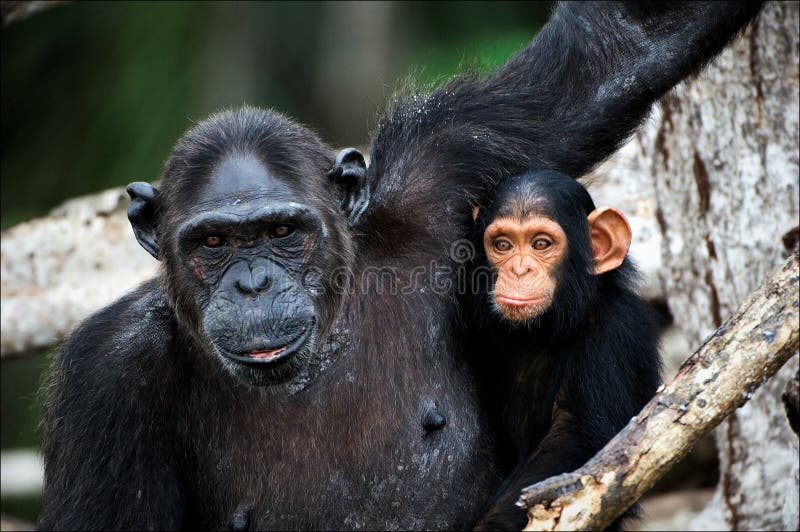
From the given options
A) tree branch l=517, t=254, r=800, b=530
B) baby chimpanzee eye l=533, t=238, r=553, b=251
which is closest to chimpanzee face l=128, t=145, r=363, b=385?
baby chimpanzee eye l=533, t=238, r=553, b=251

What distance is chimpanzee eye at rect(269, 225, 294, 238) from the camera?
5617 millimetres

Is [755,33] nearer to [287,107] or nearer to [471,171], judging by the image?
[471,171]

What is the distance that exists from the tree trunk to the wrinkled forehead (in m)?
2.97

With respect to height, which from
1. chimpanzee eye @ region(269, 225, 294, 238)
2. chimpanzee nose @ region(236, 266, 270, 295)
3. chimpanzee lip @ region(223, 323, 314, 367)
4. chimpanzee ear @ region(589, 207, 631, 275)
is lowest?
chimpanzee lip @ region(223, 323, 314, 367)

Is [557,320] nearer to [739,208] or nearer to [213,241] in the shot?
[213,241]

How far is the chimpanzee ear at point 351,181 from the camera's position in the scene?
6.05 meters

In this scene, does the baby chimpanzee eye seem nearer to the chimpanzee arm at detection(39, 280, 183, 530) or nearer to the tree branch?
the tree branch

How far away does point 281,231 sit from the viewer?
563 cm

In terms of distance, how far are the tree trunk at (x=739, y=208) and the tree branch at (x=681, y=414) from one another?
3.03 m

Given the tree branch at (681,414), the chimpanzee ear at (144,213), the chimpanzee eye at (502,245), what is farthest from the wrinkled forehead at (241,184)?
the tree branch at (681,414)

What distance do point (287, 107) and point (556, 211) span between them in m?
12.7

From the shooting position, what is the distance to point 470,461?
6.10m

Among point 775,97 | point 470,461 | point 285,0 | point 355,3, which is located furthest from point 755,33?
point 285,0

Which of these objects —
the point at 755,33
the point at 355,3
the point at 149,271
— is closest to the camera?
the point at 755,33
